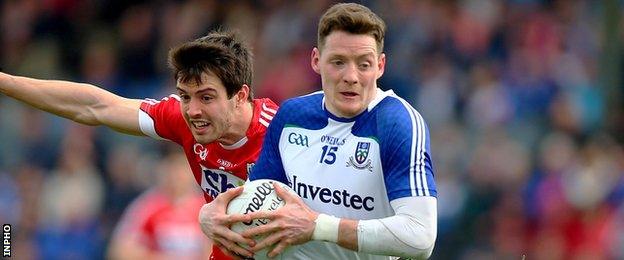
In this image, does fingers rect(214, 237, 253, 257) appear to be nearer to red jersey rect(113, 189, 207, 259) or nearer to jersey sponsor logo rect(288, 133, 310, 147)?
jersey sponsor logo rect(288, 133, 310, 147)

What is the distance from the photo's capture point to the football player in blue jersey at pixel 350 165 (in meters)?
6.74

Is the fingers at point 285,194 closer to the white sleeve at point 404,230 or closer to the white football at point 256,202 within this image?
the white football at point 256,202

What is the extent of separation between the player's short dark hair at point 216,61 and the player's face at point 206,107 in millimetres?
33

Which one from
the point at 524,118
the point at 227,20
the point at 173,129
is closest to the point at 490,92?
the point at 524,118

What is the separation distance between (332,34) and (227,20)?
835 centimetres

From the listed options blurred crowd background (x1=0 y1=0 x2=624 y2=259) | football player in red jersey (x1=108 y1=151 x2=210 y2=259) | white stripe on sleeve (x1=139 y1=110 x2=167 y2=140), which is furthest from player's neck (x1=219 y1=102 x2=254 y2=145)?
blurred crowd background (x1=0 y1=0 x2=624 y2=259)

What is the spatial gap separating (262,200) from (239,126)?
3.49ft

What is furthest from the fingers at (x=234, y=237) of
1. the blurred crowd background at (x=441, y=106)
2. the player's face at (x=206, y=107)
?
the blurred crowd background at (x=441, y=106)

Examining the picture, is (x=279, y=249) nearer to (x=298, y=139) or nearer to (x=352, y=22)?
(x=298, y=139)

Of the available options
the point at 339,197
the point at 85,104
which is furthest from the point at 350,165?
the point at 85,104

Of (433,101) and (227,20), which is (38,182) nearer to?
(227,20)

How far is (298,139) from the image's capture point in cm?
717

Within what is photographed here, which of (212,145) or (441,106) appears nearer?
(212,145)

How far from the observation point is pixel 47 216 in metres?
13.8
